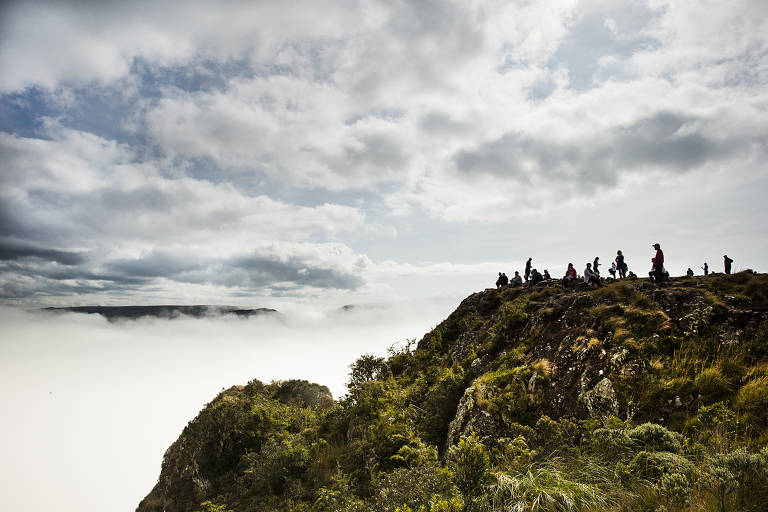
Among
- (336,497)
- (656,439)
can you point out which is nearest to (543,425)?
(656,439)

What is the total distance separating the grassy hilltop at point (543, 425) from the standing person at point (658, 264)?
9.97ft

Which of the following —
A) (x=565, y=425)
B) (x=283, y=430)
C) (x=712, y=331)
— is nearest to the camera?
(x=565, y=425)

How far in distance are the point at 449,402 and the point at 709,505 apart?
411 inches

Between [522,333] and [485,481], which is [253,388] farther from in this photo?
[485,481]

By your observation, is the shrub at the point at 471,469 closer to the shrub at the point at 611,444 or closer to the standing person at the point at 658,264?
the shrub at the point at 611,444

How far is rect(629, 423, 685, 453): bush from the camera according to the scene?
19.4 ft

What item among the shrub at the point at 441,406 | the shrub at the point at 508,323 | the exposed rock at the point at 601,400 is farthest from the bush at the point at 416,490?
the shrub at the point at 508,323

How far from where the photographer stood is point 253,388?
27688mm

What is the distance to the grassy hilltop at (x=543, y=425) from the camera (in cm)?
531

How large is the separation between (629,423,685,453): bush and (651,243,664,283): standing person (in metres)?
13.2

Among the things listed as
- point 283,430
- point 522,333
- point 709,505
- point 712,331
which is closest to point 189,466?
point 283,430

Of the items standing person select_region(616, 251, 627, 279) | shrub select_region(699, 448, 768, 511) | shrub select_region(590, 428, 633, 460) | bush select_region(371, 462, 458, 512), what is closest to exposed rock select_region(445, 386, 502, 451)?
bush select_region(371, 462, 458, 512)

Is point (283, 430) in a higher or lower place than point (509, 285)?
lower

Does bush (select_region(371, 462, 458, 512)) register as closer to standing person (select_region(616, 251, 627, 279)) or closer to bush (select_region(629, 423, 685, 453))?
bush (select_region(629, 423, 685, 453))
